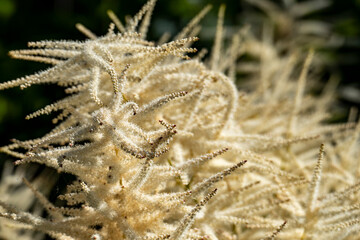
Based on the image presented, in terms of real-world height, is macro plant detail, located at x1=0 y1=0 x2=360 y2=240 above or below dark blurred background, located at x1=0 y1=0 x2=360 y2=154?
below

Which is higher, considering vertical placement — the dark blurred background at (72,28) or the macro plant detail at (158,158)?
the dark blurred background at (72,28)

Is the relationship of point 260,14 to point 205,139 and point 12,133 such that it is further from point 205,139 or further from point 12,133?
point 205,139

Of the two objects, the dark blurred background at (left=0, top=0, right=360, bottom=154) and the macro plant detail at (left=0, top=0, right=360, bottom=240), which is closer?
the macro plant detail at (left=0, top=0, right=360, bottom=240)

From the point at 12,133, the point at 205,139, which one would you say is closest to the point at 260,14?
the point at 12,133

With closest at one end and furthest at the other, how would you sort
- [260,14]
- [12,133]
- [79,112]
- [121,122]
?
1. [121,122]
2. [79,112]
3. [12,133]
4. [260,14]
